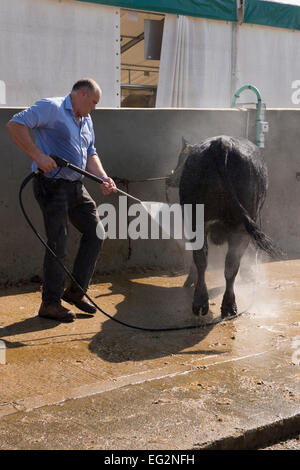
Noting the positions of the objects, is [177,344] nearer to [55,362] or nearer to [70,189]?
[55,362]

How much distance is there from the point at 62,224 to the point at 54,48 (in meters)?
5.22

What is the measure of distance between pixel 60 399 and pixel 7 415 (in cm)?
34

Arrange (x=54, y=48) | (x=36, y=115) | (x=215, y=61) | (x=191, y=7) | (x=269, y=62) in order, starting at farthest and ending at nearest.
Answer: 1. (x=269, y=62)
2. (x=215, y=61)
3. (x=191, y=7)
4. (x=54, y=48)
5. (x=36, y=115)

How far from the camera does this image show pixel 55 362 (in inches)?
166

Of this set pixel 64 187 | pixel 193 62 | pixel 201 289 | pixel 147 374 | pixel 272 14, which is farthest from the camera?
pixel 272 14

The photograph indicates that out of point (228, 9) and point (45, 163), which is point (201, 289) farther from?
point (228, 9)

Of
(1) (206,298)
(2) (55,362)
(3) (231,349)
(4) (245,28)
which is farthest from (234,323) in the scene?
(4) (245,28)

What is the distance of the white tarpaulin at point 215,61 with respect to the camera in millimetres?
10781

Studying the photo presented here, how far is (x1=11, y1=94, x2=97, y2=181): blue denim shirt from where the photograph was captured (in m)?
4.94

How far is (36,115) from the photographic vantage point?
193 inches

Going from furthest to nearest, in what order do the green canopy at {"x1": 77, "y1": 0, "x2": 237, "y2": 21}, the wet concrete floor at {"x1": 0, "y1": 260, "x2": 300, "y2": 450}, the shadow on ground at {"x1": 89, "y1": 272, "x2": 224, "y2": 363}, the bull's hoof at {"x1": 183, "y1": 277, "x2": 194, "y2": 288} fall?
1. the green canopy at {"x1": 77, "y1": 0, "x2": 237, "y2": 21}
2. the bull's hoof at {"x1": 183, "y1": 277, "x2": 194, "y2": 288}
3. the shadow on ground at {"x1": 89, "y1": 272, "x2": 224, "y2": 363}
4. the wet concrete floor at {"x1": 0, "y1": 260, "x2": 300, "y2": 450}

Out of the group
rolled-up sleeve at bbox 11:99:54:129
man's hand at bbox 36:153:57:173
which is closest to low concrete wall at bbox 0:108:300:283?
rolled-up sleeve at bbox 11:99:54:129

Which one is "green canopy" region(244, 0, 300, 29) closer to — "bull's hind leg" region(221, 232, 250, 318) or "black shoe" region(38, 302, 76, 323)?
"bull's hind leg" region(221, 232, 250, 318)

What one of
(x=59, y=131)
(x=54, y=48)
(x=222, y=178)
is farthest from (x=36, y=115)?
(x=54, y=48)
